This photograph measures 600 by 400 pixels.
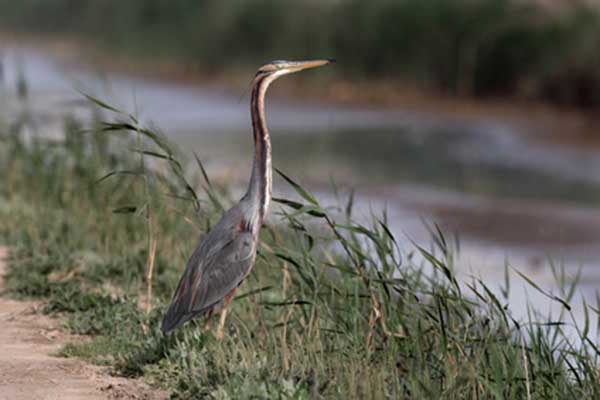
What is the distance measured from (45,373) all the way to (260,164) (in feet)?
3.99

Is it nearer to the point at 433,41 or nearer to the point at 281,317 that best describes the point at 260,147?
the point at 281,317

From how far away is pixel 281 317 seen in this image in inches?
237

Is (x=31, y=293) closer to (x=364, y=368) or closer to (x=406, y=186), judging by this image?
(x=364, y=368)

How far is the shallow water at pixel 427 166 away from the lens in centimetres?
1016

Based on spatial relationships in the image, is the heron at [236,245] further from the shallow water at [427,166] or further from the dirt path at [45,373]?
the shallow water at [427,166]

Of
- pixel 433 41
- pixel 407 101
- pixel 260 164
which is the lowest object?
pixel 260 164

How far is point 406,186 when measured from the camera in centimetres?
1341

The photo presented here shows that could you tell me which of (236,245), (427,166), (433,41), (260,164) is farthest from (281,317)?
(433,41)

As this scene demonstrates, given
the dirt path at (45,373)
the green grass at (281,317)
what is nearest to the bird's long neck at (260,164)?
the green grass at (281,317)

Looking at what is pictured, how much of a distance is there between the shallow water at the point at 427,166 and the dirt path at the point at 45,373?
1.68 meters

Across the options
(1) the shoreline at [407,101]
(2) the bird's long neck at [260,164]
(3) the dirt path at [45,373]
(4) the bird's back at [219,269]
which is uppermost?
(1) the shoreline at [407,101]

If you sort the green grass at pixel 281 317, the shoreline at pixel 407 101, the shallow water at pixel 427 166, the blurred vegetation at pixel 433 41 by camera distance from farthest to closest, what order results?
1. the blurred vegetation at pixel 433 41
2. the shoreline at pixel 407 101
3. the shallow water at pixel 427 166
4. the green grass at pixel 281 317

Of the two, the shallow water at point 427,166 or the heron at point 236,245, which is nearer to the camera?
the heron at point 236,245

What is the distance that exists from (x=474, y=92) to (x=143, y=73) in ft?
30.7
